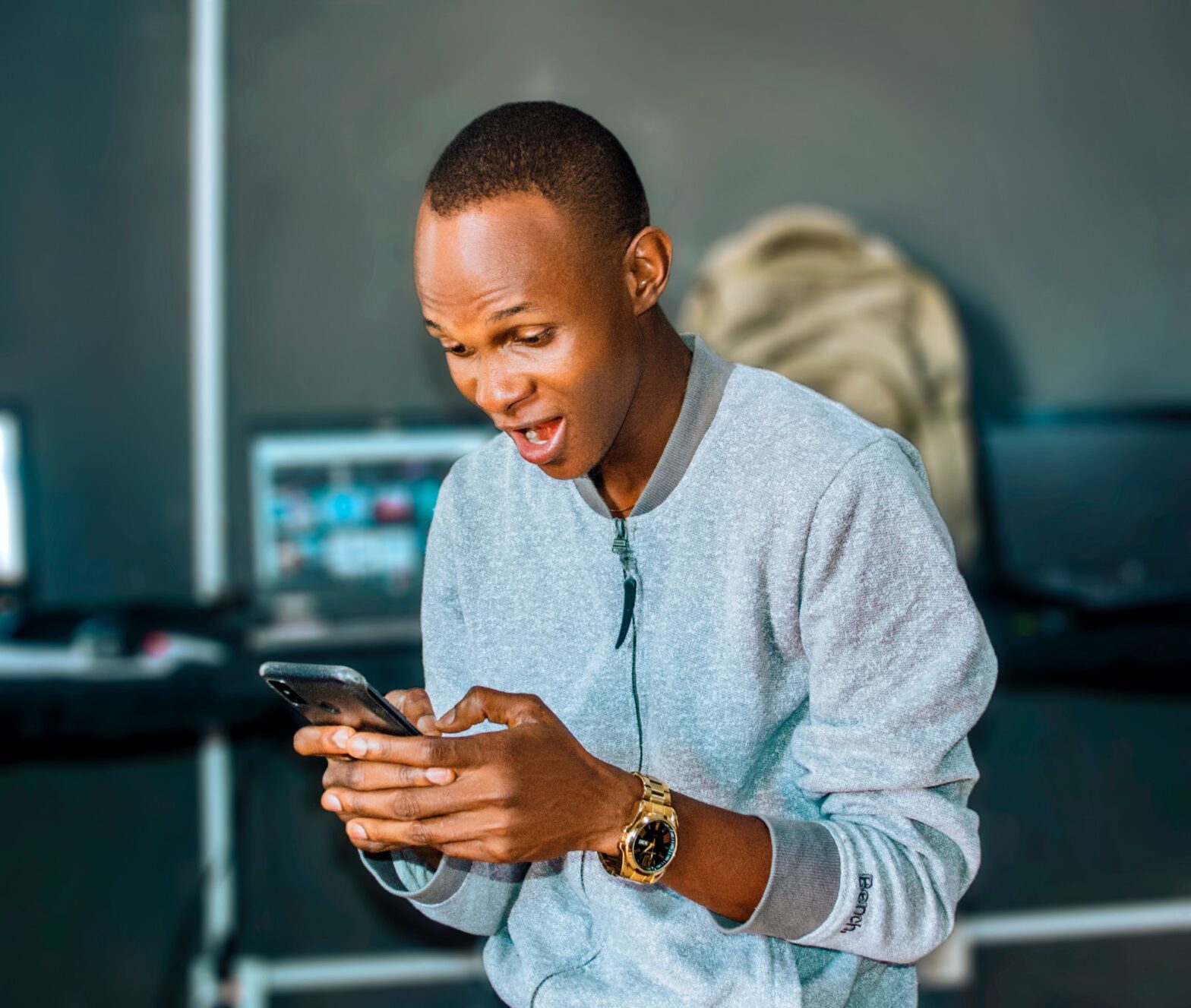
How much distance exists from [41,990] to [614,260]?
226cm

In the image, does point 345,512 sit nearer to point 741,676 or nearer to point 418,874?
point 418,874

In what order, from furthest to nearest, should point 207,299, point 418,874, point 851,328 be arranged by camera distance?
point 207,299
point 851,328
point 418,874

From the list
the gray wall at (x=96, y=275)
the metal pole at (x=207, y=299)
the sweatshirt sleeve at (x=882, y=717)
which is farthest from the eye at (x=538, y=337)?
the gray wall at (x=96, y=275)

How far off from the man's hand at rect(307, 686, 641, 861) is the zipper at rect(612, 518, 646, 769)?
0.13m

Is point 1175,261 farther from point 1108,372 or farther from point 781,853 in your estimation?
point 781,853

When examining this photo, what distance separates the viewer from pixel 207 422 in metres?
2.44

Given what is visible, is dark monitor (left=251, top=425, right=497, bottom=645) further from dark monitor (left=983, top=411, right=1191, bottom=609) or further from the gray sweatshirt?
the gray sweatshirt

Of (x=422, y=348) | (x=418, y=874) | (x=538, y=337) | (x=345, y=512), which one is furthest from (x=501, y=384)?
(x=422, y=348)

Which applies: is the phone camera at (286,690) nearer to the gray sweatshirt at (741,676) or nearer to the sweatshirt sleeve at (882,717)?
the gray sweatshirt at (741,676)

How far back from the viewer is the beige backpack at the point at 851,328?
224 centimetres

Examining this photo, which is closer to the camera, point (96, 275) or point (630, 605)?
point (630, 605)

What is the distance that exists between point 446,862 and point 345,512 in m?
1.47

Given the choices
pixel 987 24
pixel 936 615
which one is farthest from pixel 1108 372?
pixel 936 615

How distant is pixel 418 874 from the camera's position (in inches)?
35.4
